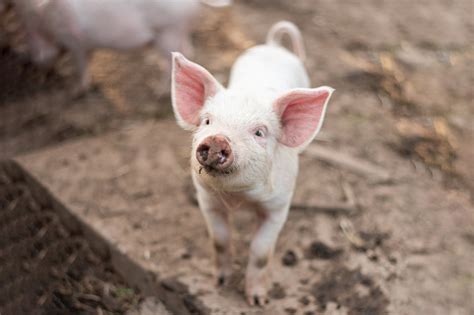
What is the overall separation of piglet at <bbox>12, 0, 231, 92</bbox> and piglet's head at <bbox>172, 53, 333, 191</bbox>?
5.91 ft

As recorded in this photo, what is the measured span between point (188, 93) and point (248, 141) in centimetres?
42

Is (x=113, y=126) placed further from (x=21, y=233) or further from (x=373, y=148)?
(x=373, y=148)

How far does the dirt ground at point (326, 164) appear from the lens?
114 inches

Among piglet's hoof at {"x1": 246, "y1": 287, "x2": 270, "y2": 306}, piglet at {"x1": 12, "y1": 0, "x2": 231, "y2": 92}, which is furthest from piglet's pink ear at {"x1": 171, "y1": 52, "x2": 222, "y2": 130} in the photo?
piglet at {"x1": 12, "y1": 0, "x2": 231, "y2": 92}

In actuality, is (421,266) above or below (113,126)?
above

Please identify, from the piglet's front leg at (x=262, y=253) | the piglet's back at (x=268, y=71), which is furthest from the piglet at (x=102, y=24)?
the piglet's front leg at (x=262, y=253)

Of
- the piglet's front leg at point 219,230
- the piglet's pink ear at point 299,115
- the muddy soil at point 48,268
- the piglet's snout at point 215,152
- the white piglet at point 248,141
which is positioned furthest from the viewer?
the muddy soil at point 48,268

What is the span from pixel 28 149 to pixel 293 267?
1.96 m

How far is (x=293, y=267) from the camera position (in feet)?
9.59

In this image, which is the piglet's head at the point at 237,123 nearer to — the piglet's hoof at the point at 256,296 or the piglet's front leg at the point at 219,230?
the piglet's front leg at the point at 219,230

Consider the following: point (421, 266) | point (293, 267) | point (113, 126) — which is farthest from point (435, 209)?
point (113, 126)

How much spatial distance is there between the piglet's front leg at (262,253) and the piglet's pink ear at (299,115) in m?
0.37

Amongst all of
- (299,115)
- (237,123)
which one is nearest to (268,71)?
(299,115)

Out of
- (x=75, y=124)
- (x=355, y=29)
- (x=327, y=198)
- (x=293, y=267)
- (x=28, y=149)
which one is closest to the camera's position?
(x=293, y=267)
